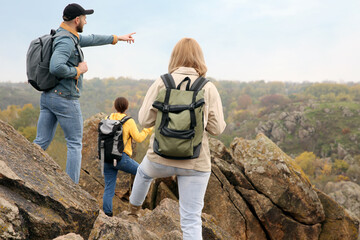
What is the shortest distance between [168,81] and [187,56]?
1.17 feet

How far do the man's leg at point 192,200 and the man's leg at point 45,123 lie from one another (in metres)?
2.15

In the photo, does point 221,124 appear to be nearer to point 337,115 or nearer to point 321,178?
point 321,178

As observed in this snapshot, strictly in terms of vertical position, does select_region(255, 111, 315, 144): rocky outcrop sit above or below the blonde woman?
below

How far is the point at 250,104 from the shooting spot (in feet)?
452

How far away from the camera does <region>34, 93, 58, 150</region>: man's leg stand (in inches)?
168

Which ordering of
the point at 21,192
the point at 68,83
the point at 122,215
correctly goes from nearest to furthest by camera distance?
the point at 21,192
the point at 68,83
the point at 122,215

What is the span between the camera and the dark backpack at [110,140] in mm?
5164

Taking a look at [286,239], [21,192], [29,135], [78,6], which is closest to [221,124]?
[21,192]

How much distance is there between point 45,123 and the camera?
14.1 ft

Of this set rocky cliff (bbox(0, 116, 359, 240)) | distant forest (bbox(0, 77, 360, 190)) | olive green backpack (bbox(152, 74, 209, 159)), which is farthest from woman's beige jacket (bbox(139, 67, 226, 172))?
distant forest (bbox(0, 77, 360, 190))

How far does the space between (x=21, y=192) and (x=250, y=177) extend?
20.3ft

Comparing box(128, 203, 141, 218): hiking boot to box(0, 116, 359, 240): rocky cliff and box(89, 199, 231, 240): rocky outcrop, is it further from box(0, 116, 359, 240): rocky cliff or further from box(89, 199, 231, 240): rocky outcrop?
box(0, 116, 359, 240): rocky cliff

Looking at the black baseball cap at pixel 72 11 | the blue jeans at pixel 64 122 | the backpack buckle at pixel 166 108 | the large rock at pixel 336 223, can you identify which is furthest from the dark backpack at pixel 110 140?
the large rock at pixel 336 223

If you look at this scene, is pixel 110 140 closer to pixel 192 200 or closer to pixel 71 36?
pixel 71 36
